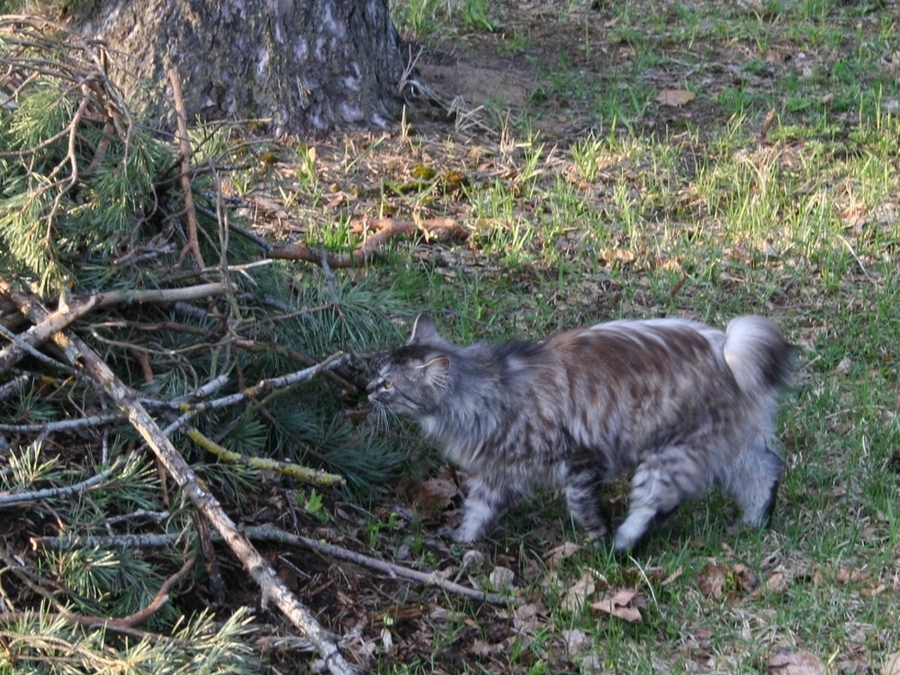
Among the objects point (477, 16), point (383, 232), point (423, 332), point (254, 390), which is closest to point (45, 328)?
point (254, 390)

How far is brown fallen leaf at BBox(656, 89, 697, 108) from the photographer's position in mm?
9500

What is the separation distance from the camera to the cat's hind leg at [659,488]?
5137 mm

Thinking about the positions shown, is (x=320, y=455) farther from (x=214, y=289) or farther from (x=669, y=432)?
(x=669, y=432)

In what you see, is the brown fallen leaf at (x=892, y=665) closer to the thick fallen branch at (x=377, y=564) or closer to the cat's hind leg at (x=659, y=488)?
the cat's hind leg at (x=659, y=488)

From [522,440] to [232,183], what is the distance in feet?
9.17

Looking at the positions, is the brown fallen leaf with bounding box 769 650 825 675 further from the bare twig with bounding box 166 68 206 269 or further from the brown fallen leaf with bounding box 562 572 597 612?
the bare twig with bounding box 166 68 206 269

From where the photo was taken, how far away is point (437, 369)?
5363 mm

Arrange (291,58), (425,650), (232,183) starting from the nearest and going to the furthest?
(425,650), (232,183), (291,58)

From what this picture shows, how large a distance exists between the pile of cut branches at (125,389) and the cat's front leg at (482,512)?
1.53 feet

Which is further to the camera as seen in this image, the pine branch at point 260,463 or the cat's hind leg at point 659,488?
the cat's hind leg at point 659,488

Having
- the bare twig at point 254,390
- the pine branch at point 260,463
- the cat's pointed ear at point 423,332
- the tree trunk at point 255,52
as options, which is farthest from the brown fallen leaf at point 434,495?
the tree trunk at point 255,52

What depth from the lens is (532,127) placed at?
9031 mm

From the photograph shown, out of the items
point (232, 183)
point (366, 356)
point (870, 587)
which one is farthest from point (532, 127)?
point (870, 587)

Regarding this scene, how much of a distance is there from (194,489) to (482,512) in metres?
1.48
